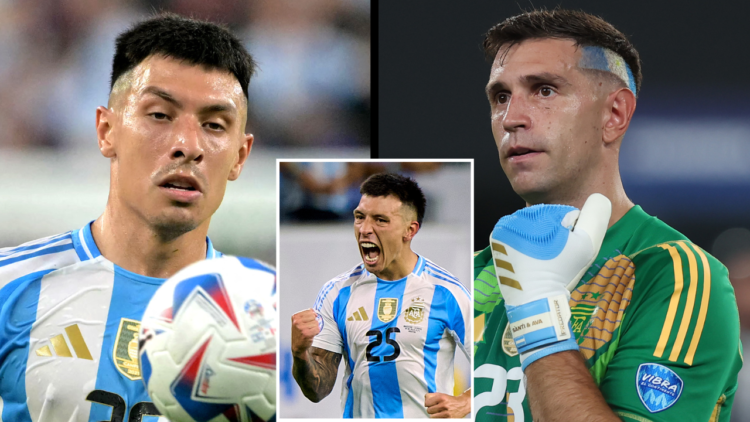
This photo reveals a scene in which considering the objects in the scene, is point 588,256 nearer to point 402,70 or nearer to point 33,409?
point 402,70

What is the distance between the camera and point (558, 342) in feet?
7.03

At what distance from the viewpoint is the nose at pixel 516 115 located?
2630 millimetres

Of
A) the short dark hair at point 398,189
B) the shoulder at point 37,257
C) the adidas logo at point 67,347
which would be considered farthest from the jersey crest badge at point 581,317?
the shoulder at point 37,257

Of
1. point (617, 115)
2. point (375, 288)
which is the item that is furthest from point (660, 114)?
point (375, 288)

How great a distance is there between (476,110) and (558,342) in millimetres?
1122

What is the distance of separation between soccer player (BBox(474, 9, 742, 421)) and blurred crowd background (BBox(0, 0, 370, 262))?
632 millimetres

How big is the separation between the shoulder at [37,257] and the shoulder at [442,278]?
1327 millimetres

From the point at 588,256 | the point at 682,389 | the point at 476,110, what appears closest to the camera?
the point at 682,389

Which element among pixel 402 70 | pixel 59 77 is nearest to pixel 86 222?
pixel 59 77

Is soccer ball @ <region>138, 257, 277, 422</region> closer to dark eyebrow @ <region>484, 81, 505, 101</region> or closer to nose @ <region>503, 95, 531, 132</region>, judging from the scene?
nose @ <region>503, 95, 531, 132</region>

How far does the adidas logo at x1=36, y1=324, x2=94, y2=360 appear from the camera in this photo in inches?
98.7

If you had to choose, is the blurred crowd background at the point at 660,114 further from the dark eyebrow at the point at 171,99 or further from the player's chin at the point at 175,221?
the player's chin at the point at 175,221

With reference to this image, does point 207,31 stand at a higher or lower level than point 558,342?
higher

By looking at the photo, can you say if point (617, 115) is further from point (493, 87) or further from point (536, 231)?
point (536, 231)
